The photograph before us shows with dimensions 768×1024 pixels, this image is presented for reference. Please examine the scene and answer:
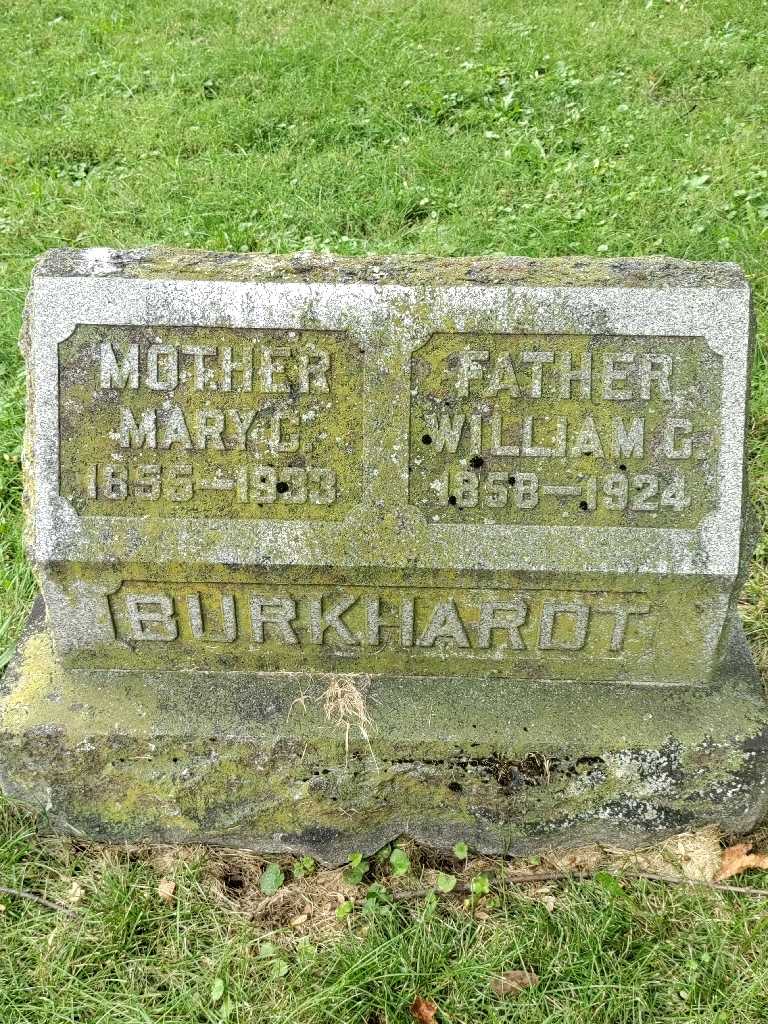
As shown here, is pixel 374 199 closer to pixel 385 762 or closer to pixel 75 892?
pixel 385 762

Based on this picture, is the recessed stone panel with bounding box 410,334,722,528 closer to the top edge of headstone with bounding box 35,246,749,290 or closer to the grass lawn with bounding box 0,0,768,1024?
the top edge of headstone with bounding box 35,246,749,290

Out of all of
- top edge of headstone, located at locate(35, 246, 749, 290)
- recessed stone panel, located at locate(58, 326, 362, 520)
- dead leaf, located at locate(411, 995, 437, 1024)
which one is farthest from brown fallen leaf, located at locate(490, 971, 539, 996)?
top edge of headstone, located at locate(35, 246, 749, 290)

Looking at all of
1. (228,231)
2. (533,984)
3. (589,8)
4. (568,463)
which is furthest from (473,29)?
(533,984)

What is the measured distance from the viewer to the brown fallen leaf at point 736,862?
2355 millimetres

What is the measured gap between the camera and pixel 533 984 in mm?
2135

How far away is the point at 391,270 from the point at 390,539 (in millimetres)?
682

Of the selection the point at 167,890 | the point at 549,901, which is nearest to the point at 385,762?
the point at 549,901

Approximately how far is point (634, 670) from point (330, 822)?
2.97 ft

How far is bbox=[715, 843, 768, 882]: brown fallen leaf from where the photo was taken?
236 cm

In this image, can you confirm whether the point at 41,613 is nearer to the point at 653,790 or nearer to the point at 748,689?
the point at 653,790

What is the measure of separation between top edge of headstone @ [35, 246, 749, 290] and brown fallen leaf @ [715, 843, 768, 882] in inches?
56.5

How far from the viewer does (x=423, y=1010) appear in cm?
209

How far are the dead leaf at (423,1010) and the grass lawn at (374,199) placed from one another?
1.0 inches

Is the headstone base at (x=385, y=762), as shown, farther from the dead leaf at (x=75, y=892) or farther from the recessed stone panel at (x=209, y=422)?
the recessed stone panel at (x=209, y=422)
